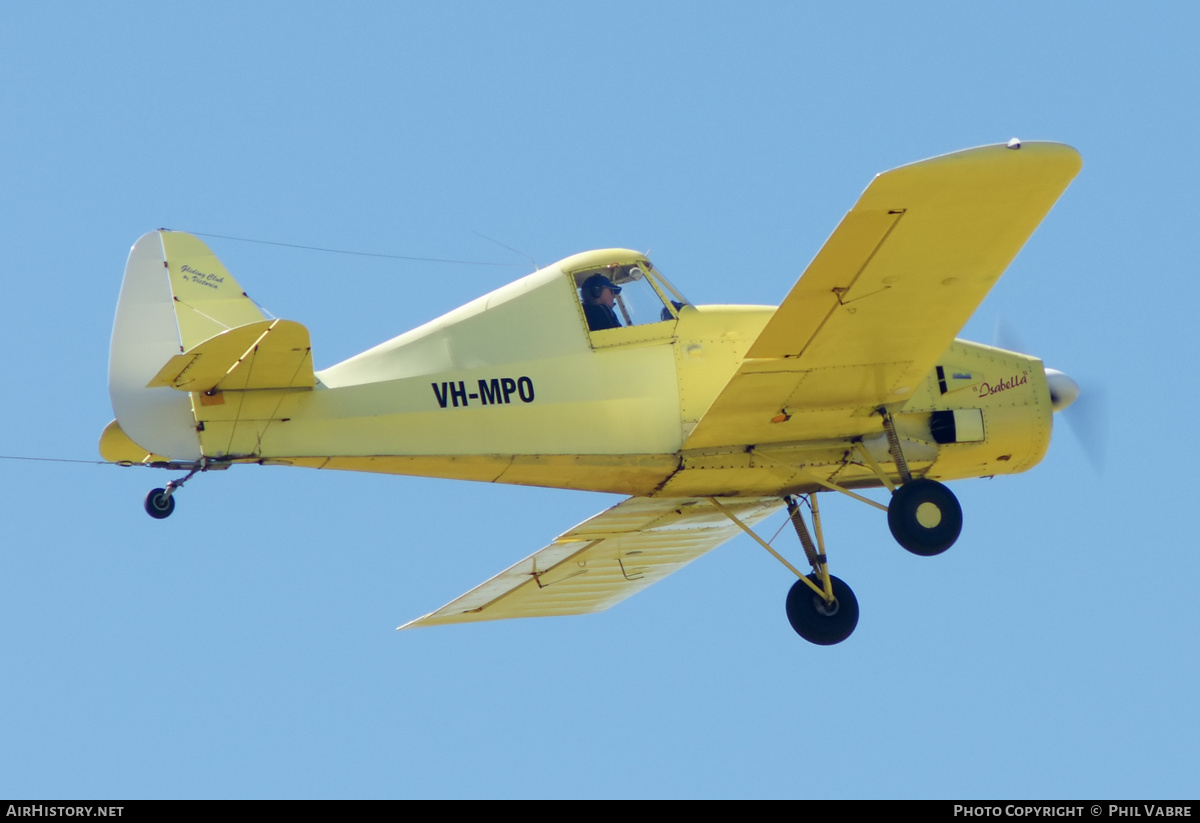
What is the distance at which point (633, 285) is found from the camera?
12.5 m

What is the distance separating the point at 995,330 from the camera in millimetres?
14211

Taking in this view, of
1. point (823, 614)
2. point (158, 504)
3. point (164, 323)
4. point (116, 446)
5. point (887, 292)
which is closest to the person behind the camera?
point (887, 292)

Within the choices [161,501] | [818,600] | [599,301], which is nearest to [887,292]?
[599,301]

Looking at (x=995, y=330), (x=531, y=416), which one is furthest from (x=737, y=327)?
(x=995, y=330)

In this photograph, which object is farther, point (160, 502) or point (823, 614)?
point (823, 614)

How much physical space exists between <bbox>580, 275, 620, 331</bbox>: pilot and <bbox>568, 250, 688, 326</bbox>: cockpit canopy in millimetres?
34

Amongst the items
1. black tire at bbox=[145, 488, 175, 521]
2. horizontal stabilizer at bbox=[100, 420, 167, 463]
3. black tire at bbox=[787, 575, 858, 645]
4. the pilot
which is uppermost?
the pilot

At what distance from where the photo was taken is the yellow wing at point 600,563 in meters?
14.3

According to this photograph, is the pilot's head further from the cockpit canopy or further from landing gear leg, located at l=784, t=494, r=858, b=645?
landing gear leg, located at l=784, t=494, r=858, b=645

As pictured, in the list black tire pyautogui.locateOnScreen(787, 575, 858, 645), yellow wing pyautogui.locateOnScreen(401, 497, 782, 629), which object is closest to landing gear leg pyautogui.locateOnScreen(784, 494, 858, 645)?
black tire pyautogui.locateOnScreen(787, 575, 858, 645)

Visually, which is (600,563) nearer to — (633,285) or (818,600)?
(818,600)

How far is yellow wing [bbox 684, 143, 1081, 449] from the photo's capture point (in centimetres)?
1000

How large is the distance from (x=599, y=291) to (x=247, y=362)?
2725 mm
